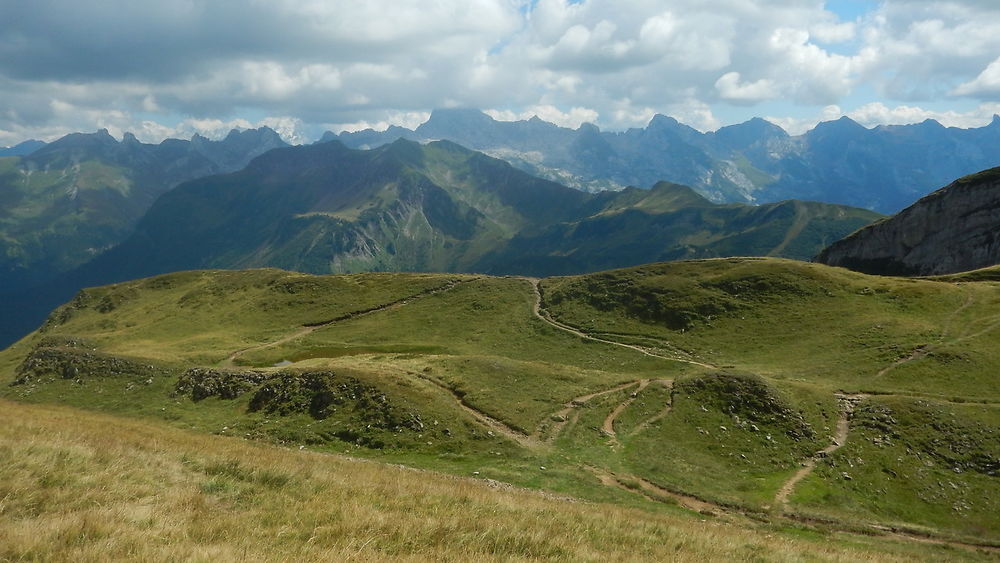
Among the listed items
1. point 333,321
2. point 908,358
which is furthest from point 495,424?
point 333,321

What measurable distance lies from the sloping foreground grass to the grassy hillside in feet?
57.4

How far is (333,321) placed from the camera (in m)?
90.1

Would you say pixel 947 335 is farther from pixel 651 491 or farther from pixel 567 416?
pixel 651 491

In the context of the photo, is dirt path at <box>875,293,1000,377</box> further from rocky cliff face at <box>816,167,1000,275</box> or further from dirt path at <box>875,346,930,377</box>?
rocky cliff face at <box>816,167,1000,275</box>

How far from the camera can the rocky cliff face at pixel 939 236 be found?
136 metres

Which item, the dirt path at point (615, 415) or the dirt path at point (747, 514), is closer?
the dirt path at point (747, 514)

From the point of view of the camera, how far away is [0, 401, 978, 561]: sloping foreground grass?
9.94 m

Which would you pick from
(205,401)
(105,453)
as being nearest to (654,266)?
(205,401)

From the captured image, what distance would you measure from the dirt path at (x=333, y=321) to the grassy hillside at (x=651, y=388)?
2.32 feet

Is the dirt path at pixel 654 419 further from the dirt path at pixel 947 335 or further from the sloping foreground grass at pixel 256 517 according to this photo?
the dirt path at pixel 947 335

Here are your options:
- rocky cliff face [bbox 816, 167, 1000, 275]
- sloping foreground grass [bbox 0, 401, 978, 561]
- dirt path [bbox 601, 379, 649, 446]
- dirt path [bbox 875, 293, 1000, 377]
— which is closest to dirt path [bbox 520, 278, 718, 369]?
dirt path [bbox 601, 379, 649, 446]

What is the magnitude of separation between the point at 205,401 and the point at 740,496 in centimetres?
4813

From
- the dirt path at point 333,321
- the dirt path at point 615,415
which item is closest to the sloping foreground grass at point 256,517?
the dirt path at point 615,415

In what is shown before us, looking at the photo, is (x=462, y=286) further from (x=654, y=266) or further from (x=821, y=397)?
(x=821, y=397)
